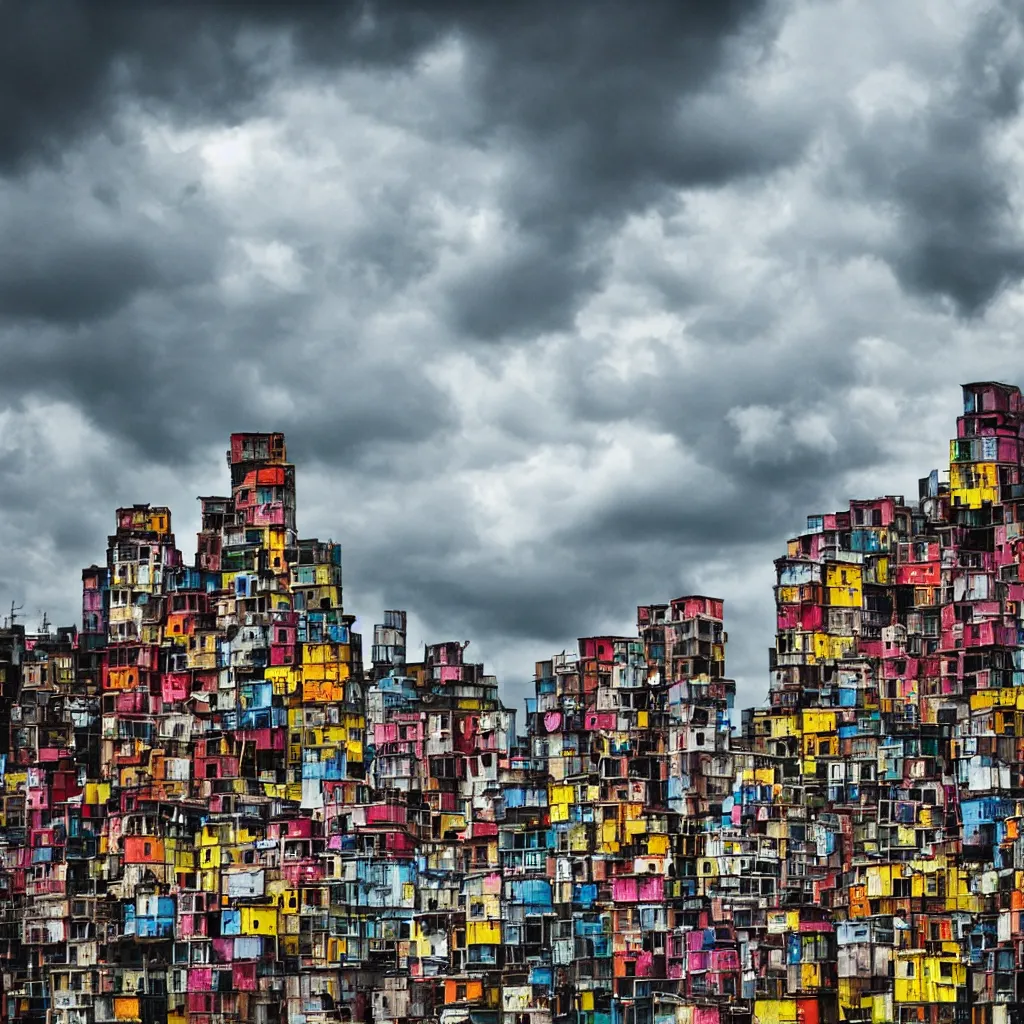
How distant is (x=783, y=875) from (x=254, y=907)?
2698cm

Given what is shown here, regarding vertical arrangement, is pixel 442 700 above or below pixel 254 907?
above

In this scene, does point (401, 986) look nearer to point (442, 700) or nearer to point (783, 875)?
point (783, 875)

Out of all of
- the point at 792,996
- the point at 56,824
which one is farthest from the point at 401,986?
the point at 56,824

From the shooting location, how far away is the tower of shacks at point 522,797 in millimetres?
123438

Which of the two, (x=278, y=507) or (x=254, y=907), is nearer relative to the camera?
(x=254, y=907)

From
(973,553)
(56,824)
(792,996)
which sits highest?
(973,553)

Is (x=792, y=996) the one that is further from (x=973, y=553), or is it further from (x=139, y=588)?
(x=139, y=588)

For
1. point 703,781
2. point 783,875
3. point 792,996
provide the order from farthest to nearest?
point 703,781, point 783,875, point 792,996

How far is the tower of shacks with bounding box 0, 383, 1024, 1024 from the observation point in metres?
123

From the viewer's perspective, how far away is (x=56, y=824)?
147 m

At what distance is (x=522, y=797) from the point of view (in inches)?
5512

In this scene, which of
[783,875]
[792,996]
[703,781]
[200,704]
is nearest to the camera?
[792,996]

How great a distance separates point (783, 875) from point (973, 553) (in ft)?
83.7

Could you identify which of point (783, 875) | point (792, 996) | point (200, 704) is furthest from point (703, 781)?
point (200, 704)
